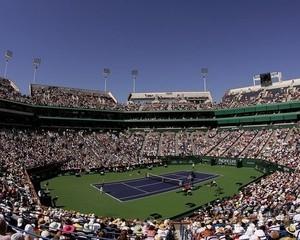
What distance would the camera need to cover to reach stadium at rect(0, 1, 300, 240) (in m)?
28.8

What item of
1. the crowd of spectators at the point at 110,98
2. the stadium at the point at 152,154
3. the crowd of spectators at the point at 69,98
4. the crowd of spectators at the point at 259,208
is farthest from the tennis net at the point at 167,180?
the crowd of spectators at the point at 69,98

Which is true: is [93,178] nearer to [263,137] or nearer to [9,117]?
[9,117]

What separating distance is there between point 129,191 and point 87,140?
33.1m

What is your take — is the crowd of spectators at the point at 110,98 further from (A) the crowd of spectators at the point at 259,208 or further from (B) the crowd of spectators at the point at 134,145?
(A) the crowd of spectators at the point at 259,208

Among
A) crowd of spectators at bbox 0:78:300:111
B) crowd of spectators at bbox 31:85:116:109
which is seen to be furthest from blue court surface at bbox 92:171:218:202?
crowd of spectators at bbox 31:85:116:109

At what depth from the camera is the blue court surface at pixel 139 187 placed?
39344 mm

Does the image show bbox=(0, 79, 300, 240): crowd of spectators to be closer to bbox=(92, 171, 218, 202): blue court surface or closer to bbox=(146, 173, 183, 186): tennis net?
bbox=(146, 173, 183, 186): tennis net

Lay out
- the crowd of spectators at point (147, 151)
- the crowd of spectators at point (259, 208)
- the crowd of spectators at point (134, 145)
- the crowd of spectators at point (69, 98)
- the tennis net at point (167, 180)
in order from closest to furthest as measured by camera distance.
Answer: the crowd of spectators at point (259, 208) → the crowd of spectators at point (147, 151) → the crowd of spectators at point (134, 145) → the tennis net at point (167, 180) → the crowd of spectators at point (69, 98)

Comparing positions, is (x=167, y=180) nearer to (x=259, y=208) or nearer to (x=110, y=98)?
(x=259, y=208)

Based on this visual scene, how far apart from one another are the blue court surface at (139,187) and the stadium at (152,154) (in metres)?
0.15

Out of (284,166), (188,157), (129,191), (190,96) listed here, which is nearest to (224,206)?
(129,191)

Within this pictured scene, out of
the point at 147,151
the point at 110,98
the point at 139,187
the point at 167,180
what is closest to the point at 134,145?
the point at 147,151

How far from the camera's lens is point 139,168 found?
63.3 meters

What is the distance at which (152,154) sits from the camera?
73438 mm
